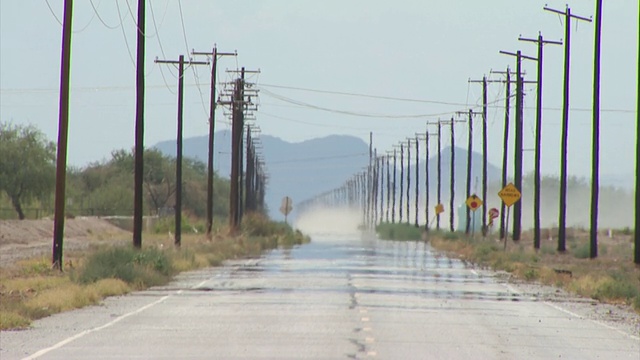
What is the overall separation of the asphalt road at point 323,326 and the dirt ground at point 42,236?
15.3 metres

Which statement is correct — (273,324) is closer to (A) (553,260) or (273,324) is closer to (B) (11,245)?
(A) (553,260)

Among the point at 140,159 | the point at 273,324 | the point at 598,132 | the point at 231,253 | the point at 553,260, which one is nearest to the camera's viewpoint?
the point at 273,324

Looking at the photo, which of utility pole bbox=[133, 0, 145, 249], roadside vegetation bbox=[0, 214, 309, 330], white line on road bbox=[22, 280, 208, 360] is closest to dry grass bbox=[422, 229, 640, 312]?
white line on road bbox=[22, 280, 208, 360]

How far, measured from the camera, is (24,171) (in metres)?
89.2

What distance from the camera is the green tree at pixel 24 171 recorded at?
89125 mm

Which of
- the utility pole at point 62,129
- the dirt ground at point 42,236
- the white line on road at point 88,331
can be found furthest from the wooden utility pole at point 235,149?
the white line on road at point 88,331

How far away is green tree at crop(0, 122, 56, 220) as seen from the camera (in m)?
89.1

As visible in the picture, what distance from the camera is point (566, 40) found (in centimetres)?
5856

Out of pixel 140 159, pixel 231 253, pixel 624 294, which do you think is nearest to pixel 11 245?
pixel 231 253

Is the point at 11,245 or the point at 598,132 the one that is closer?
the point at 598,132

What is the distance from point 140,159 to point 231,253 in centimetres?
1730

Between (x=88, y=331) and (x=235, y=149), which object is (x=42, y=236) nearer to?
(x=235, y=149)

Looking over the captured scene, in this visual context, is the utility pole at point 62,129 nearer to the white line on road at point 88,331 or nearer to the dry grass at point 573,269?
the white line on road at point 88,331

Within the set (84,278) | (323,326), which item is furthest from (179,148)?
(323,326)
